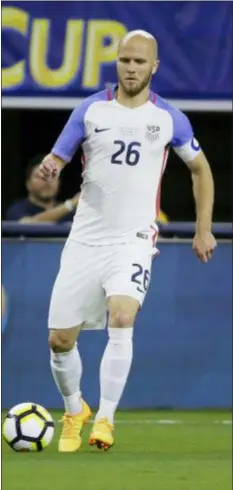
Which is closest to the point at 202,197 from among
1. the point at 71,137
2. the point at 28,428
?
the point at 71,137

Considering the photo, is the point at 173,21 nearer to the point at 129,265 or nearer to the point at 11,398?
the point at 11,398

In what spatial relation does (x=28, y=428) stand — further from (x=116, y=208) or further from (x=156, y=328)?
(x=156, y=328)

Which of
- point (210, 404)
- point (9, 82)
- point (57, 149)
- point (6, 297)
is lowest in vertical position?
point (210, 404)

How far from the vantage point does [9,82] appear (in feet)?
45.3

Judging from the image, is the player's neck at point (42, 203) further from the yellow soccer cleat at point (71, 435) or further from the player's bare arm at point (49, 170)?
the player's bare arm at point (49, 170)

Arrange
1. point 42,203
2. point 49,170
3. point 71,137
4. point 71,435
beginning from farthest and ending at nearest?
point 42,203 < point 71,435 < point 71,137 < point 49,170

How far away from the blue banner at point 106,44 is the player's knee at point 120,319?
5761 millimetres

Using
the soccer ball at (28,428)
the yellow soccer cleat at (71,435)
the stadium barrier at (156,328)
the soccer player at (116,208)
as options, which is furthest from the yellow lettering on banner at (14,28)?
the soccer ball at (28,428)

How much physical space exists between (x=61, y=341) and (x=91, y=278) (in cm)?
39

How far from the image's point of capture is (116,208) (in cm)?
861

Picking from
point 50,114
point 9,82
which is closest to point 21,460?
point 9,82

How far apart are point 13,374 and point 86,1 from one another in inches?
156

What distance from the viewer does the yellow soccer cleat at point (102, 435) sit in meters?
8.23

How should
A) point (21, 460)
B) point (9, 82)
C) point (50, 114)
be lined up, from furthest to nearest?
1. point (50, 114)
2. point (9, 82)
3. point (21, 460)
